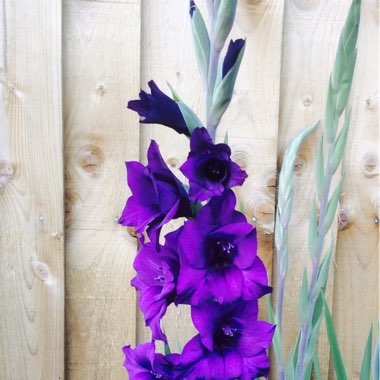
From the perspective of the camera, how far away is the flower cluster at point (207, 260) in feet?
1.87

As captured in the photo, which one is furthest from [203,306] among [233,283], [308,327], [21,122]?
[21,122]

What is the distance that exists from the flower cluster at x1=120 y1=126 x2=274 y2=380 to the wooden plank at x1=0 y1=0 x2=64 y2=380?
55cm

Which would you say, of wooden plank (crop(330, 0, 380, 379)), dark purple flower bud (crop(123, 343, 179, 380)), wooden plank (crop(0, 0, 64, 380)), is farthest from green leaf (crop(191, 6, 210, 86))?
wooden plank (crop(330, 0, 380, 379))

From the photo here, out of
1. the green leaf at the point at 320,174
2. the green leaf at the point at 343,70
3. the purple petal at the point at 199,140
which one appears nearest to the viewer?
the purple petal at the point at 199,140

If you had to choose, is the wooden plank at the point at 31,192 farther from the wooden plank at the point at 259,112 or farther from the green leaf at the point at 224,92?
the green leaf at the point at 224,92

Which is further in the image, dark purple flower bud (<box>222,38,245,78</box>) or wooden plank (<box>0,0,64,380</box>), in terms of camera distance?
wooden plank (<box>0,0,64,380</box>)

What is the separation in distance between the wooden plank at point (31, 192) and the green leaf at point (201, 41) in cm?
54

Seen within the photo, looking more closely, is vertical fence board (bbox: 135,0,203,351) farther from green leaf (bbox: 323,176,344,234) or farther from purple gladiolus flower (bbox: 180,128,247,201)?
purple gladiolus flower (bbox: 180,128,247,201)

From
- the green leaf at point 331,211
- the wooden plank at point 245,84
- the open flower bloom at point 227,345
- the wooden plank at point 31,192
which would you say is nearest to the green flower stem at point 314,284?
the green leaf at point 331,211

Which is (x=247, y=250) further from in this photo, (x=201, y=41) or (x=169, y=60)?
(x=169, y=60)

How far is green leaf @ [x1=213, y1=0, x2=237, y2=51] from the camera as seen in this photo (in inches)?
23.8

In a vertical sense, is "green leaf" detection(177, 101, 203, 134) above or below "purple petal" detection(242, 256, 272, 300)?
above

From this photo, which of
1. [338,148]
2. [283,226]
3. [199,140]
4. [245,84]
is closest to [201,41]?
[199,140]

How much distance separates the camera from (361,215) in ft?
3.98
